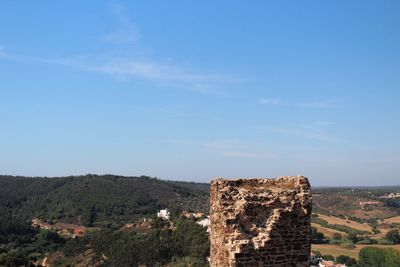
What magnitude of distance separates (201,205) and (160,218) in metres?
28.5

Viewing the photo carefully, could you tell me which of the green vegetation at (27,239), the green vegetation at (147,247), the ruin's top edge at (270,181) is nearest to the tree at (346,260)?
the green vegetation at (147,247)

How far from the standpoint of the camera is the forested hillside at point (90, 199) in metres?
82.1

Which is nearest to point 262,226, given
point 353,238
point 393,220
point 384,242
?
point 384,242

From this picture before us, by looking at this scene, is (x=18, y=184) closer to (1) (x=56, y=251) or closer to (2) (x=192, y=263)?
(1) (x=56, y=251)

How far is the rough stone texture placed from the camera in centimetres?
712

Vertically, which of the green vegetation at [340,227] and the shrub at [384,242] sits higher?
the green vegetation at [340,227]

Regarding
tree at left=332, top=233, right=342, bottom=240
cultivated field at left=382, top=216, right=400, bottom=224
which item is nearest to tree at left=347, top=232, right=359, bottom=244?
tree at left=332, top=233, right=342, bottom=240

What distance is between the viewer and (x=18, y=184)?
11919cm

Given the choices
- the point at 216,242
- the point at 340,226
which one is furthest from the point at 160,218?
the point at 216,242

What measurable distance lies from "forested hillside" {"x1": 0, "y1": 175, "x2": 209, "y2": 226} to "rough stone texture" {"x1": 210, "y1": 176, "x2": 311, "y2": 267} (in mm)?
65338

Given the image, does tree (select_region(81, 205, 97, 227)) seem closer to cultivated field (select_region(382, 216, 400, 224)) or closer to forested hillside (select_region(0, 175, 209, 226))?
forested hillside (select_region(0, 175, 209, 226))

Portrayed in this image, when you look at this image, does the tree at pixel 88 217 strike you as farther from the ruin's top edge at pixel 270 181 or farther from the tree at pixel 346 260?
the ruin's top edge at pixel 270 181

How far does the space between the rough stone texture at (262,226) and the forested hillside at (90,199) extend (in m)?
65.3

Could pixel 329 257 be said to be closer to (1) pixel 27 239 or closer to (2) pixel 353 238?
(2) pixel 353 238
